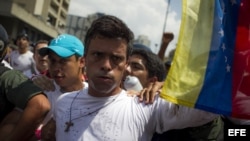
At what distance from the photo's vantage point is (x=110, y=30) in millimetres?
2090

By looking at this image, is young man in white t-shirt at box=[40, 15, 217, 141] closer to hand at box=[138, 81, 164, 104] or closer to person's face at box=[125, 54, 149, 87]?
hand at box=[138, 81, 164, 104]

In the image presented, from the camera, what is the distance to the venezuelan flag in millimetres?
1807

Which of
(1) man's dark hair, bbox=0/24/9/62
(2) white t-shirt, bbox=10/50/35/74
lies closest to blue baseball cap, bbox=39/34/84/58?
(1) man's dark hair, bbox=0/24/9/62

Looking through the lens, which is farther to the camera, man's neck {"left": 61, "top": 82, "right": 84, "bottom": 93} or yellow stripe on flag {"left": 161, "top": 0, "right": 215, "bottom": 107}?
man's neck {"left": 61, "top": 82, "right": 84, "bottom": 93}

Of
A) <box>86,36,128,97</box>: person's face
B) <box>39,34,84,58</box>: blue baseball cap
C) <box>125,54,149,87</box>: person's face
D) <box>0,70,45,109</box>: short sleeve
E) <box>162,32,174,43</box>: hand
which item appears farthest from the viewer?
<box>162,32,174,43</box>: hand

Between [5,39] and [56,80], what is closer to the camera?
[5,39]

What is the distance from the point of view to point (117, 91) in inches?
86.0

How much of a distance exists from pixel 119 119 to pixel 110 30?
0.48m

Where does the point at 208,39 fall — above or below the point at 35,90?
above

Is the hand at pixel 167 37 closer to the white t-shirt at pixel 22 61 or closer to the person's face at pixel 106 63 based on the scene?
the person's face at pixel 106 63

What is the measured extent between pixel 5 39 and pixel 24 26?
37642 millimetres

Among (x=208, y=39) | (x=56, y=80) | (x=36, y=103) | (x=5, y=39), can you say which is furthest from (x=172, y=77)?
(x=56, y=80)

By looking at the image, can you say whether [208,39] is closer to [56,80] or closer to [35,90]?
→ [35,90]

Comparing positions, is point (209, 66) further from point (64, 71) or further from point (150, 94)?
point (64, 71)
